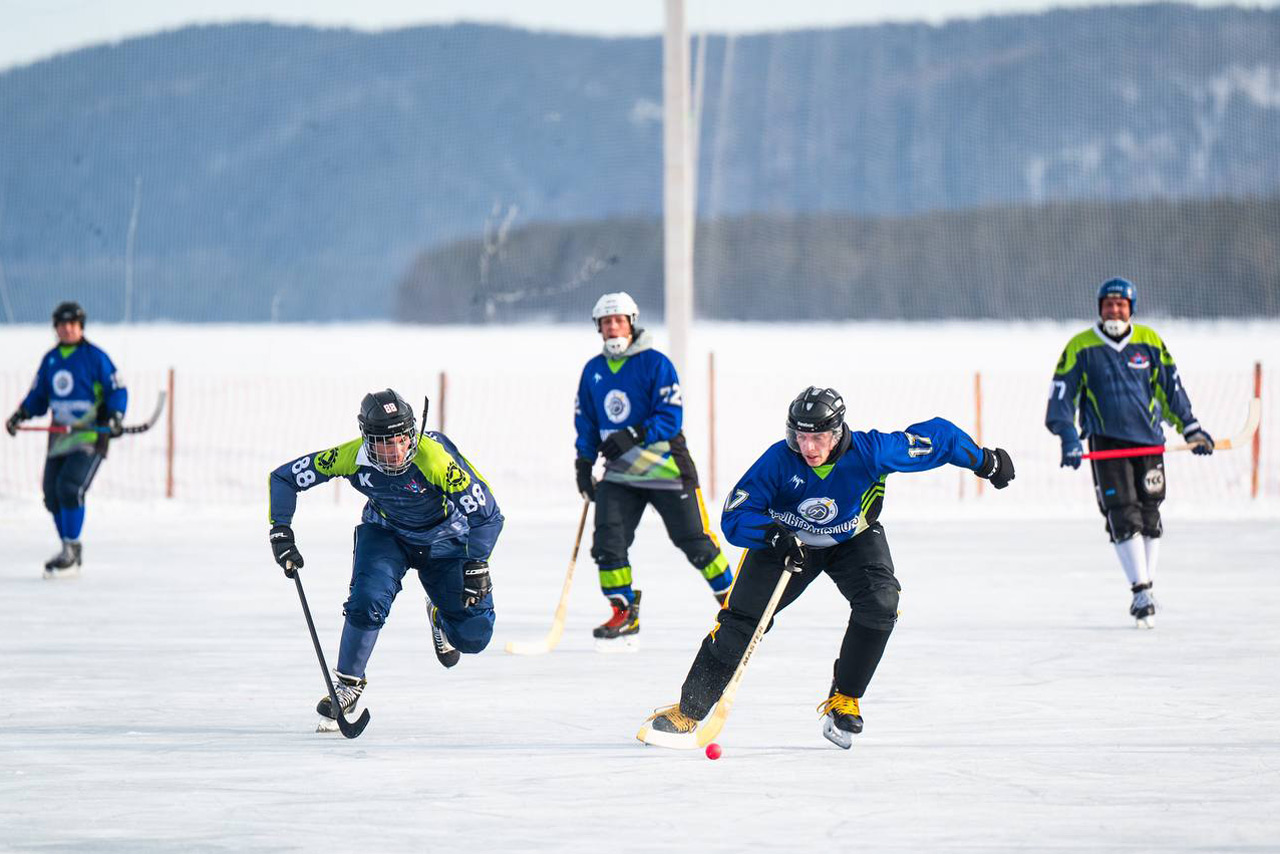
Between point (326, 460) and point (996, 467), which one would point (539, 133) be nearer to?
point (326, 460)

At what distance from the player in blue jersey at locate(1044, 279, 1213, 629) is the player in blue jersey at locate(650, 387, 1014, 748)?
251 cm

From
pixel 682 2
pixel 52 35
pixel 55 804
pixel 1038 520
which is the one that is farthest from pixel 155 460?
pixel 55 804

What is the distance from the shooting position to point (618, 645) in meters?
6.67

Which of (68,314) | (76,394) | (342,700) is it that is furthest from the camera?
(76,394)

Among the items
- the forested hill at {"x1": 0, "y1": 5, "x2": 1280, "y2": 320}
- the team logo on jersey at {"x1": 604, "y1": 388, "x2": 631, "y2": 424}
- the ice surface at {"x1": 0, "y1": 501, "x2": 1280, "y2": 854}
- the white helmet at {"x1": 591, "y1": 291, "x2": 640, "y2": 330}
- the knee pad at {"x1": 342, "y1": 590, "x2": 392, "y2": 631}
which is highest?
the forested hill at {"x1": 0, "y1": 5, "x2": 1280, "y2": 320}

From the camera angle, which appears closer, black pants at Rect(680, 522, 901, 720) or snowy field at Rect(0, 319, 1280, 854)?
snowy field at Rect(0, 319, 1280, 854)

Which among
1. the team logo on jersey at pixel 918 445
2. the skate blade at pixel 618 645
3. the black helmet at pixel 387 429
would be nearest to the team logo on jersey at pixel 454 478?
the black helmet at pixel 387 429

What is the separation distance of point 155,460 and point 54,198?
12.5 m

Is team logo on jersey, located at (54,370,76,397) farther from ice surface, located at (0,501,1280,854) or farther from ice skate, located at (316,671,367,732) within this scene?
ice skate, located at (316,671,367,732)

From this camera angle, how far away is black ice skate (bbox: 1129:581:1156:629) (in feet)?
23.3

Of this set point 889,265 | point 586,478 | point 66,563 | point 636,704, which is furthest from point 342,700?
point 889,265

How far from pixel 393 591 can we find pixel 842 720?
1461 mm

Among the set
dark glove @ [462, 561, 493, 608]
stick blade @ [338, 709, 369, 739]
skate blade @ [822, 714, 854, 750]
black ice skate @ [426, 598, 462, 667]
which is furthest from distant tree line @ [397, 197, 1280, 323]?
skate blade @ [822, 714, 854, 750]

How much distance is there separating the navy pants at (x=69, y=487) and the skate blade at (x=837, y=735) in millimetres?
5410
